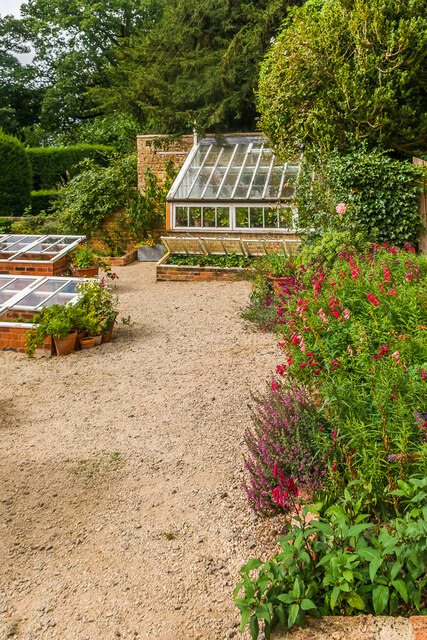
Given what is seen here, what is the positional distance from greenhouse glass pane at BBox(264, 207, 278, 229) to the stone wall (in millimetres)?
4294

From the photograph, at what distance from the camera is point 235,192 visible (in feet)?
39.0

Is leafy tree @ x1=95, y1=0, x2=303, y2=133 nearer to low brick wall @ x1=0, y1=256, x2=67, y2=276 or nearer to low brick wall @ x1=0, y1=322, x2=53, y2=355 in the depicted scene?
low brick wall @ x1=0, y1=256, x2=67, y2=276

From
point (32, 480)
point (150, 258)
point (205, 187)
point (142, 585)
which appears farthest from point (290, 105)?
point (142, 585)

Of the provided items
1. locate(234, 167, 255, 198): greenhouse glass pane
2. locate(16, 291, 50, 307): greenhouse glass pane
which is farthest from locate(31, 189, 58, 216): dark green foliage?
locate(16, 291, 50, 307): greenhouse glass pane

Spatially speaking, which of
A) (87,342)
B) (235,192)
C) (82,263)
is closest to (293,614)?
(87,342)

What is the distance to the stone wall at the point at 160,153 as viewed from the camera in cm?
1466

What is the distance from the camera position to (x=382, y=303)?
3.60 metres

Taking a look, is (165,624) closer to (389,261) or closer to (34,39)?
(389,261)

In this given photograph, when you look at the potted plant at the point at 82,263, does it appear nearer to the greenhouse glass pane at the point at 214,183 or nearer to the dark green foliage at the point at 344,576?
the greenhouse glass pane at the point at 214,183

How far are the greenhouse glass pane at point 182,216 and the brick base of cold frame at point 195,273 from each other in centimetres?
157

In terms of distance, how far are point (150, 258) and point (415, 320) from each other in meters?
11.6

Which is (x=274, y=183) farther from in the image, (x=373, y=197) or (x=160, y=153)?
(x=160, y=153)

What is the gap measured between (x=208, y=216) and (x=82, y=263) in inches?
138

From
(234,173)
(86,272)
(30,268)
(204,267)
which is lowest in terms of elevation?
(204,267)
